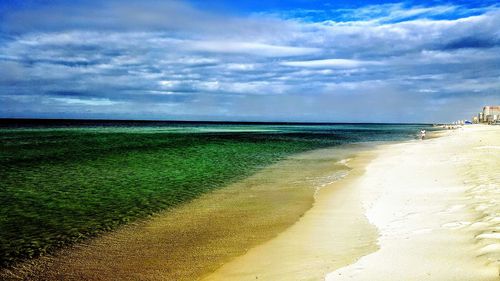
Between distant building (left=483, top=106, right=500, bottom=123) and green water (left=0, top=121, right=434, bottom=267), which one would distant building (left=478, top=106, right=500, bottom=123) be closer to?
distant building (left=483, top=106, right=500, bottom=123)

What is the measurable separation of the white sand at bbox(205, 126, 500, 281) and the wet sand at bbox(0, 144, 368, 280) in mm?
699

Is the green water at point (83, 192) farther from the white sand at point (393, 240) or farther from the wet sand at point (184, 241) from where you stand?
the white sand at point (393, 240)

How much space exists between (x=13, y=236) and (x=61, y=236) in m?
1.37

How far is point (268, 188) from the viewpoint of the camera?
1800 cm

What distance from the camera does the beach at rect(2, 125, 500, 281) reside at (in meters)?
6.93

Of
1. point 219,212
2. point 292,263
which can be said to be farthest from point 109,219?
point 292,263

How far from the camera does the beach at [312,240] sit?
6.93m

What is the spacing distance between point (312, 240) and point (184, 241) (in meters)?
3.44

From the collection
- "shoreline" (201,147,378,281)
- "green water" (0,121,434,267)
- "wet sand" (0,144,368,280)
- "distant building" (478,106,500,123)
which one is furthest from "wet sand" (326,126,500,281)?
"distant building" (478,106,500,123)

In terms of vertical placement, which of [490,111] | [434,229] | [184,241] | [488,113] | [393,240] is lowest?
[184,241]

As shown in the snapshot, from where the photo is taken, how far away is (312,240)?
31.3 ft

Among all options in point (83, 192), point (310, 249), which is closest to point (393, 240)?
point (310, 249)

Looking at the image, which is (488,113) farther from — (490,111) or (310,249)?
(310,249)

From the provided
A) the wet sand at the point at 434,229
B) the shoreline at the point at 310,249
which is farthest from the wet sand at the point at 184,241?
the wet sand at the point at 434,229
